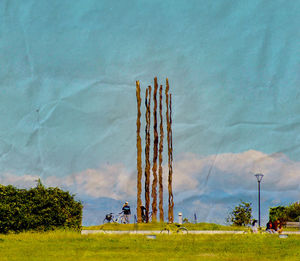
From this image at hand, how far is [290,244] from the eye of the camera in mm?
18188

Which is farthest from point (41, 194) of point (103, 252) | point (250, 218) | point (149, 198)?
point (250, 218)

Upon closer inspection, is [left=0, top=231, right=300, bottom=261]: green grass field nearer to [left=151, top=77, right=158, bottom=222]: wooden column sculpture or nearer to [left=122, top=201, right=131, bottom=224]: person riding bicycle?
[left=122, top=201, right=131, bottom=224]: person riding bicycle

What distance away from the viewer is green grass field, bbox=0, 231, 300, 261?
537 inches

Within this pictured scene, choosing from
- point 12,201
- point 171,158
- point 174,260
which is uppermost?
point 171,158

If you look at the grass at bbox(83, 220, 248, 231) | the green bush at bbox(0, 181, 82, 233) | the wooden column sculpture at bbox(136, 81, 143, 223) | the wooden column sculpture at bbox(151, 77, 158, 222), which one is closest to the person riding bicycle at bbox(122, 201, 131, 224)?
the wooden column sculpture at bbox(136, 81, 143, 223)

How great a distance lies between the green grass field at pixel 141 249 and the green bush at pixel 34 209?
2521 millimetres

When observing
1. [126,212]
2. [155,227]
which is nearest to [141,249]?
[155,227]

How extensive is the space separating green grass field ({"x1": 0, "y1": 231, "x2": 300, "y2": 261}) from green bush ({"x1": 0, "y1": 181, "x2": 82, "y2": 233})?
8.27 feet

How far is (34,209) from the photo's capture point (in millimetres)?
23141

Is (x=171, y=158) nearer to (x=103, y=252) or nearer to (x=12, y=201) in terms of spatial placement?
(x=12, y=201)

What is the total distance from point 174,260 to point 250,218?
2801 centimetres

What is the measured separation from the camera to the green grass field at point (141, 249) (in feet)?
44.7

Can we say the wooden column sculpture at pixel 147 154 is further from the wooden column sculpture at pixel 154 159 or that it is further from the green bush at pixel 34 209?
the green bush at pixel 34 209

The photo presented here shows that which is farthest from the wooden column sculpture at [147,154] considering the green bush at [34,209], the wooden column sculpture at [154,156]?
the green bush at [34,209]
